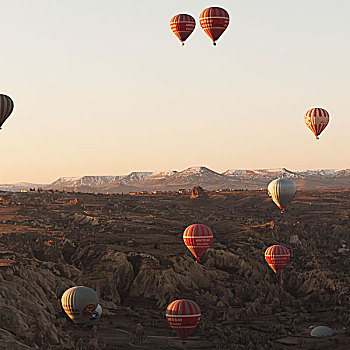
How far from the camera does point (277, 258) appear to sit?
121438 mm

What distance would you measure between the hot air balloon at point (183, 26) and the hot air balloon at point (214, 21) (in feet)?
11.7

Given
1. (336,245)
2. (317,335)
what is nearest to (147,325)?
(317,335)

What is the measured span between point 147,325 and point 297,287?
35.4 m

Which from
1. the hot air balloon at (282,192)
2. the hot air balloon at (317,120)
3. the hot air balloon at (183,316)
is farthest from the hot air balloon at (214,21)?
the hot air balloon at (183,316)

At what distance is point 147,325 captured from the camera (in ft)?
335

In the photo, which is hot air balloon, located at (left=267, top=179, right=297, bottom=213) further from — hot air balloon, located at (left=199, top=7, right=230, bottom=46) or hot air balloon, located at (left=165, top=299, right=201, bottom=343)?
hot air balloon, located at (left=165, top=299, right=201, bottom=343)

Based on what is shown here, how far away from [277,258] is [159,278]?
836 inches

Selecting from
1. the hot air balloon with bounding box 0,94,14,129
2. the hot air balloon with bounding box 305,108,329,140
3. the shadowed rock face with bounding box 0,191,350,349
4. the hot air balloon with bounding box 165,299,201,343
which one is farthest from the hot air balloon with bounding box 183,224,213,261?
the hot air balloon with bounding box 0,94,14,129

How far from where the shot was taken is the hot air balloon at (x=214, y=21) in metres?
104

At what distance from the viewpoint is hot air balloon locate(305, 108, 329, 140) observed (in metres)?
112

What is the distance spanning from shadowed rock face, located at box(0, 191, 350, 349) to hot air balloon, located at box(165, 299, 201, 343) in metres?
2.76

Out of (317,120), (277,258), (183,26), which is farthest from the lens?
(277,258)

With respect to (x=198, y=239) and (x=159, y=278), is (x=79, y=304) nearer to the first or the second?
(x=198, y=239)

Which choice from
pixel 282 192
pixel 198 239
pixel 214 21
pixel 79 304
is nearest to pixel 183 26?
pixel 214 21
